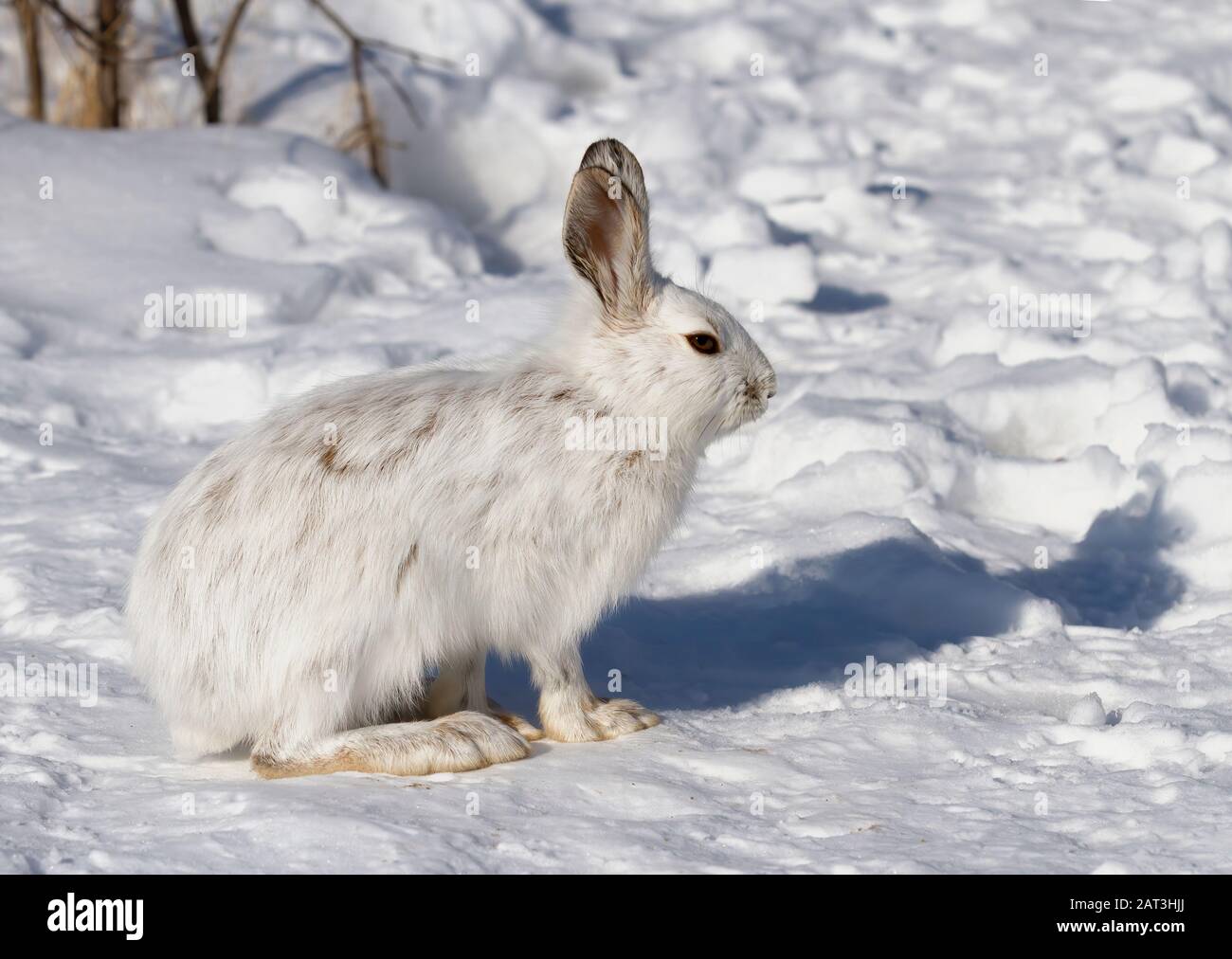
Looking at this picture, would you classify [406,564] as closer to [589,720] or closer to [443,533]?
[443,533]

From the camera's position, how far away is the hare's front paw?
356 centimetres

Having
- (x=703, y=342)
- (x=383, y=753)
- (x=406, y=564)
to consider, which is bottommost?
(x=383, y=753)

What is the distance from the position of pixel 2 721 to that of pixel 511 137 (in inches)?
205

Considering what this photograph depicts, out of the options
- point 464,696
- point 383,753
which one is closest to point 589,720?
point 464,696

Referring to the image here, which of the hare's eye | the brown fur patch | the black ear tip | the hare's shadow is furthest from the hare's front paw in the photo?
the black ear tip

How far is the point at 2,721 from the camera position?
3463 mm

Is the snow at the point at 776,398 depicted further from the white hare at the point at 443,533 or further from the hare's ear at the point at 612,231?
the hare's ear at the point at 612,231

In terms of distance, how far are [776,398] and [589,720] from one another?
2.50 metres

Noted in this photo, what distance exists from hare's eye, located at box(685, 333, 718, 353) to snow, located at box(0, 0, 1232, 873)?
0.73 metres

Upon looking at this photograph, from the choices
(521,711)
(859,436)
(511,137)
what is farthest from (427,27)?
(521,711)

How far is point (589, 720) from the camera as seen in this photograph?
141 inches

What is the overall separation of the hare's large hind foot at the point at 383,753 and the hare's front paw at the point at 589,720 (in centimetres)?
28

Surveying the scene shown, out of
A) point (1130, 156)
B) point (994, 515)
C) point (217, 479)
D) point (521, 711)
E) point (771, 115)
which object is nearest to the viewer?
point (217, 479)
